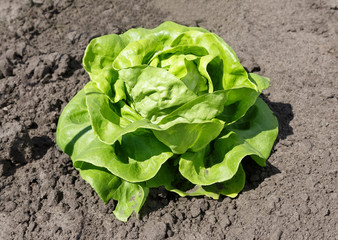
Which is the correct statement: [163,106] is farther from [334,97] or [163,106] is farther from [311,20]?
[311,20]

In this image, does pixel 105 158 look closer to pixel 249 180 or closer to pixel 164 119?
pixel 164 119

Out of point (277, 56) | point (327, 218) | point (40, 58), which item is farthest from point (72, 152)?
point (277, 56)

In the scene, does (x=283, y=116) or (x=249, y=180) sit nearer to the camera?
(x=249, y=180)

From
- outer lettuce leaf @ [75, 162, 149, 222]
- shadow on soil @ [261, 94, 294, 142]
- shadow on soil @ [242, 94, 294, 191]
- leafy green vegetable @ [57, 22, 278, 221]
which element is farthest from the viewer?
shadow on soil @ [261, 94, 294, 142]

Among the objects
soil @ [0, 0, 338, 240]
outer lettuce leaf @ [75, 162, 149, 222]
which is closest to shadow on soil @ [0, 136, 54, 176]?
soil @ [0, 0, 338, 240]

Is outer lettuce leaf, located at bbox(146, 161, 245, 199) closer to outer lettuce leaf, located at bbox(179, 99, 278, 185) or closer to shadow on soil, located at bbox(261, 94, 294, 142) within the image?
outer lettuce leaf, located at bbox(179, 99, 278, 185)

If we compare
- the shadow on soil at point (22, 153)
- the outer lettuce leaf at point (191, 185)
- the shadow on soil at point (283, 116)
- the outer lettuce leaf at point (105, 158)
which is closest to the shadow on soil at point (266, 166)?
the shadow on soil at point (283, 116)

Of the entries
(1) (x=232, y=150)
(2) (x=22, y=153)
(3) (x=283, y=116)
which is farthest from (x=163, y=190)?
(3) (x=283, y=116)
